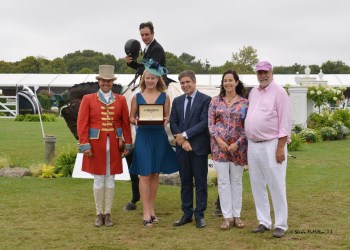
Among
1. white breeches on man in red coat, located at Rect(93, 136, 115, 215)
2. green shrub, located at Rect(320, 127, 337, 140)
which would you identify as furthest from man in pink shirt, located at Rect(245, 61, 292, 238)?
green shrub, located at Rect(320, 127, 337, 140)

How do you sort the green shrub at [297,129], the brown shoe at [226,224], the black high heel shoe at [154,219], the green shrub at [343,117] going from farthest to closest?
the green shrub at [343,117]
the green shrub at [297,129]
the black high heel shoe at [154,219]
the brown shoe at [226,224]

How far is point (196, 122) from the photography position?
5.80 meters

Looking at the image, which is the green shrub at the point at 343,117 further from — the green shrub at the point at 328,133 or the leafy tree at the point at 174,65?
the leafy tree at the point at 174,65

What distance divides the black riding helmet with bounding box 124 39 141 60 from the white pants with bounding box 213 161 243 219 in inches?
83.3

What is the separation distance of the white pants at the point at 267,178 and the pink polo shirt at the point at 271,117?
0.33 feet

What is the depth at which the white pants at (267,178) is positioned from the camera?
17.2ft

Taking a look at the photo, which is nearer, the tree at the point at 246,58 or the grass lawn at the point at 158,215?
the grass lawn at the point at 158,215

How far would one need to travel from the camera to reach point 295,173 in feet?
31.5

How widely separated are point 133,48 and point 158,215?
219cm

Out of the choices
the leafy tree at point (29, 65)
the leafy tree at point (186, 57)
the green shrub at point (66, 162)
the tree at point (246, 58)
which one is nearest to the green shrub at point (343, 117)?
the green shrub at point (66, 162)

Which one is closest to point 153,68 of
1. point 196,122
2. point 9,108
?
point 196,122

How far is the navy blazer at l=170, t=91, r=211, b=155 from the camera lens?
18.7 feet

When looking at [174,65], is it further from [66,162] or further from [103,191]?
[103,191]

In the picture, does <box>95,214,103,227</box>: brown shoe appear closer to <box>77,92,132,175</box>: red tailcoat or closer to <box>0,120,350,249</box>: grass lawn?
<box>0,120,350,249</box>: grass lawn
